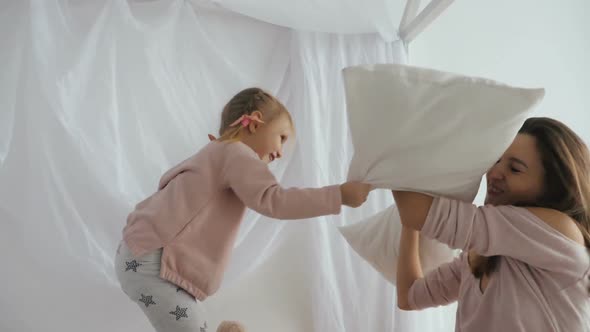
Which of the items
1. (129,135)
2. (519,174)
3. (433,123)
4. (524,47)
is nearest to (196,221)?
(129,135)

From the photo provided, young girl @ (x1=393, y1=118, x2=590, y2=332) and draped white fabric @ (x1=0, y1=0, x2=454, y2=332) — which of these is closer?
young girl @ (x1=393, y1=118, x2=590, y2=332)

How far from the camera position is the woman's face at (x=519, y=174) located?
92 centimetres

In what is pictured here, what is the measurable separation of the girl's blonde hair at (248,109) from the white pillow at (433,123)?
0.39 m

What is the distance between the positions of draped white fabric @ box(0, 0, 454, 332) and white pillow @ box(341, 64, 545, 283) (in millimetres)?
738

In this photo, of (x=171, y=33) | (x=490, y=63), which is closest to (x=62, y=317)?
(x=171, y=33)

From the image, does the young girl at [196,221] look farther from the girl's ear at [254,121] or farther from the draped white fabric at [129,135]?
the draped white fabric at [129,135]

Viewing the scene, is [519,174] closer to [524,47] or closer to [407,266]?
[407,266]

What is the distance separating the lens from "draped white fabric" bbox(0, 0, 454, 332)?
4.51 feet

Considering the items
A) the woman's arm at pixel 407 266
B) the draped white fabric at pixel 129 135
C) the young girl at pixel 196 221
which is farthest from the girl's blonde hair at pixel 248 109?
the woman's arm at pixel 407 266

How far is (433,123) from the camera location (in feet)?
2.86

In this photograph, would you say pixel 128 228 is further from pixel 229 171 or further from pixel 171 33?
pixel 171 33

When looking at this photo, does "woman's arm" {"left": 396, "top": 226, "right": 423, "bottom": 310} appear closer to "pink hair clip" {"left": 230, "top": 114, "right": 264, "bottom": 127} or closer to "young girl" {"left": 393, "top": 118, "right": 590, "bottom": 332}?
"young girl" {"left": 393, "top": 118, "right": 590, "bottom": 332}

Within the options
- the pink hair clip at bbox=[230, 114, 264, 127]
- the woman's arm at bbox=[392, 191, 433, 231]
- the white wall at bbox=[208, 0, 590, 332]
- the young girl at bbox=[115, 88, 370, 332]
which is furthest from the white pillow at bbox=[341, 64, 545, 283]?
the white wall at bbox=[208, 0, 590, 332]

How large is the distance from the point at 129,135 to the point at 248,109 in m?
0.47
